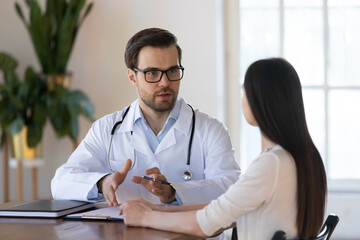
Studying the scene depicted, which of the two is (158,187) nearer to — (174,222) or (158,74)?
(174,222)

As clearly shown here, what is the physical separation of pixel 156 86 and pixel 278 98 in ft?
3.08

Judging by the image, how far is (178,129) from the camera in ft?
8.21

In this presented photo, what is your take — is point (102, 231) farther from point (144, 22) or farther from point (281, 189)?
point (144, 22)

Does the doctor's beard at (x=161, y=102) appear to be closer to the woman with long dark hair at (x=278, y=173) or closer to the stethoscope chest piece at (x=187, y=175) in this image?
the stethoscope chest piece at (x=187, y=175)

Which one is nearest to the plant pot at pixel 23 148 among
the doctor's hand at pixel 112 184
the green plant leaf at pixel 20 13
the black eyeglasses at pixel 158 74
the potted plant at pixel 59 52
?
the potted plant at pixel 59 52

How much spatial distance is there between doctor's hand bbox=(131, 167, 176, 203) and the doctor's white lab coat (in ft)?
0.69

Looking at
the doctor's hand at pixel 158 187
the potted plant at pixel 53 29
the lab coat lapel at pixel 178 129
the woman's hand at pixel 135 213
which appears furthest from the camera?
the potted plant at pixel 53 29

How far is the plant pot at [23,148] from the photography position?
4.40 metres

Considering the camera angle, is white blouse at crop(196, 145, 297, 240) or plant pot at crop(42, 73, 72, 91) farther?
plant pot at crop(42, 73, 72, 91)

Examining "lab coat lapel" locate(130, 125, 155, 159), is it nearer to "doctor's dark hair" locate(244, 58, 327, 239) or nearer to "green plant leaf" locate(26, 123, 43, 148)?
"doctor's dark hair" locate(244, 58, 327, 239)

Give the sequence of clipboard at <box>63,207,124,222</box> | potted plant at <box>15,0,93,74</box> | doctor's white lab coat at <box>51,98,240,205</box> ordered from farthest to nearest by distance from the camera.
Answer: potted plant at <box>15,0,93,74</box>, doctor's white lab coat at <box>51,98,240,205</box>, clipboard at <box>63,207,124,222</box>

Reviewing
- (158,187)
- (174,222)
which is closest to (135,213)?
(174,222)

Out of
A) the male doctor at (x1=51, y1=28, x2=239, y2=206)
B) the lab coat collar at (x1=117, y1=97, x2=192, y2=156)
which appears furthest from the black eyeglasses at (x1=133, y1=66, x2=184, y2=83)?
the lab coat collar at (x1=117, y1=97, x2=192, y2=156)

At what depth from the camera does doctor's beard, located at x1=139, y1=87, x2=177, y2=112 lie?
98.0 inches
